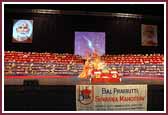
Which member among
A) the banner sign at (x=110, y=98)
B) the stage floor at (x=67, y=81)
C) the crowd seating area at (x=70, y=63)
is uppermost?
the crowd seating area at (x=70, y=63)

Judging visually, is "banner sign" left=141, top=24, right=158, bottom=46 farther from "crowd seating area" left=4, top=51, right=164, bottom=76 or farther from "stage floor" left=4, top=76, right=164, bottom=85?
"stage floor" left=4, top=76, right=164, bottom=85

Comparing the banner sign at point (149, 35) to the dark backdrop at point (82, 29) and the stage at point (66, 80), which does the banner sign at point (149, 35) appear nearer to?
the dark backdrop at point (82, 29)

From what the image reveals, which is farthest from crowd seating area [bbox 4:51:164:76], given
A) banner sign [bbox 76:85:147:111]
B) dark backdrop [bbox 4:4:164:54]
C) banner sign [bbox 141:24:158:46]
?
banner sign [bbox 76:85:147:111]

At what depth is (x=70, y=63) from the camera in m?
10.4

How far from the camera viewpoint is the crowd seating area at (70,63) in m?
9.89

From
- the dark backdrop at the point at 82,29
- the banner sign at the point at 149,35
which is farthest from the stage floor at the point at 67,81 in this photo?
the banner sign at the point at 149,35

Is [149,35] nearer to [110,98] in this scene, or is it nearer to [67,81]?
[67,81]

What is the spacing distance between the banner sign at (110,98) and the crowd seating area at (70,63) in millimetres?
2613

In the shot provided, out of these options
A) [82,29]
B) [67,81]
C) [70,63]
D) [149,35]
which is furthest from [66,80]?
[149,35]

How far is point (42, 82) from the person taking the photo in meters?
8.38

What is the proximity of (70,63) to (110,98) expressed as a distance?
3601 mm

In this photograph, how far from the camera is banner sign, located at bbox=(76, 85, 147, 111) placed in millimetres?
6887

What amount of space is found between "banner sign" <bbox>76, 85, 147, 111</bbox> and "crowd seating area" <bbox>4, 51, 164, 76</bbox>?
2613mm

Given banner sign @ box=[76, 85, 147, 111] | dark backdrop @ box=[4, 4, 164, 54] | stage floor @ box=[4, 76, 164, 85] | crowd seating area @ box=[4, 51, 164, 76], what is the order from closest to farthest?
banner sign @ box=[76, 85, 147, 111] → stage floor @ box=[4, 76, 164, 85] → crowd seating area @ box=[4, 51, 164, 76] → dark backdrop @ box=[4, 4, 164, 54]
